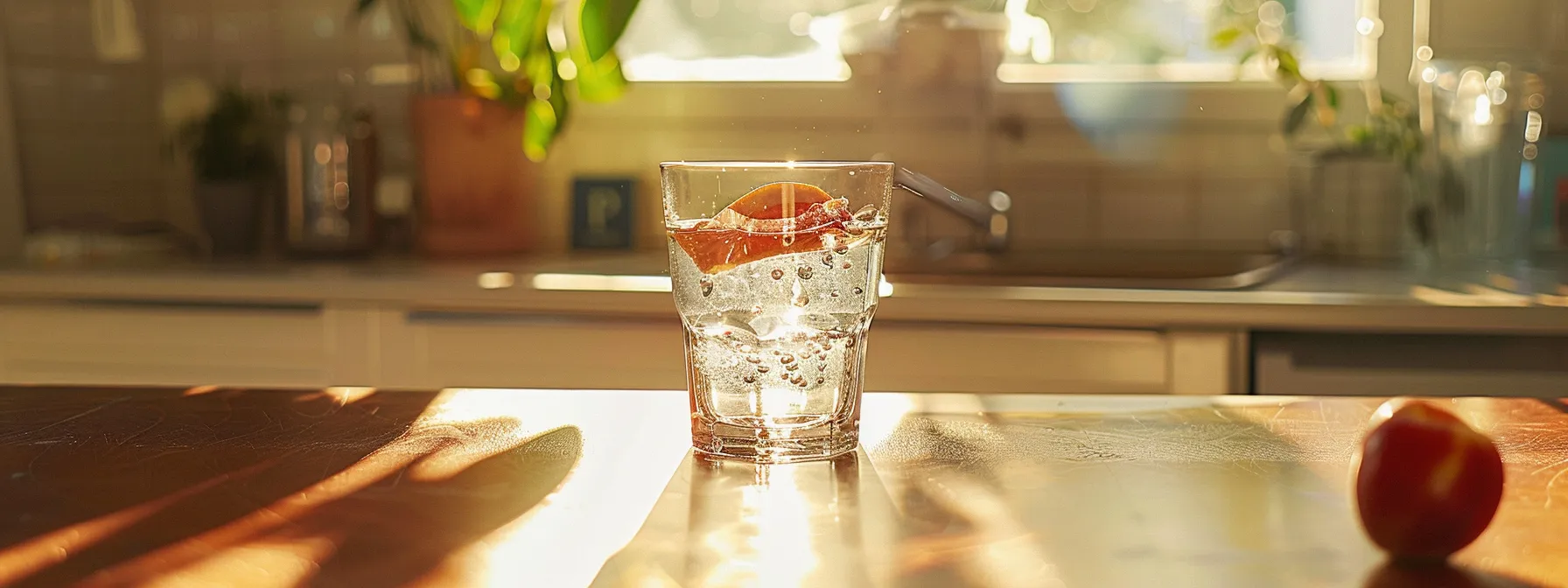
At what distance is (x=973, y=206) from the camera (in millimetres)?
A: 1427

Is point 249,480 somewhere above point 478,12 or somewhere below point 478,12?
below

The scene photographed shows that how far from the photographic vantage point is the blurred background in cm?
148

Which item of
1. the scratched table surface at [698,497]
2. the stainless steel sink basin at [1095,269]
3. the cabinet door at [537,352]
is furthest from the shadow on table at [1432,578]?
the stainless steel sink basin at [1095,269]

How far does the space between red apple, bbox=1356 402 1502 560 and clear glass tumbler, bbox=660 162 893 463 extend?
0.77ft

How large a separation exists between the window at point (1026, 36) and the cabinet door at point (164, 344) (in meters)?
0.80

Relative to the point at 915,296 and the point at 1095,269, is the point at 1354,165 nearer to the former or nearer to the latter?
the point at 1095,269

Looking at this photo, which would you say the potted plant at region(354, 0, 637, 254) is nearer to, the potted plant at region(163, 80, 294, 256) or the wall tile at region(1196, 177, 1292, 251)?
the potted plant at region(163, 80, 294, 256)

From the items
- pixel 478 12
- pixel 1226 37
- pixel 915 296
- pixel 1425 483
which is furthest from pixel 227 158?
pixel 1425 483

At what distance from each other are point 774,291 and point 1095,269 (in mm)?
1316

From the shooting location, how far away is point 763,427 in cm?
60

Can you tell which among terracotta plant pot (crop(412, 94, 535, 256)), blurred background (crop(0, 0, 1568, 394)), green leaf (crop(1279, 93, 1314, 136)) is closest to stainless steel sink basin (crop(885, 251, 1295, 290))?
blurred background (crop(0, 0, 1568, 394))

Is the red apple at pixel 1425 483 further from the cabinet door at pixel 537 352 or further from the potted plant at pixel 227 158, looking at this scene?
the potted plant at pixel 227 158

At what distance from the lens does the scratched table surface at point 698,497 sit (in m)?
0.41

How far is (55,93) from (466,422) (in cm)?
181
